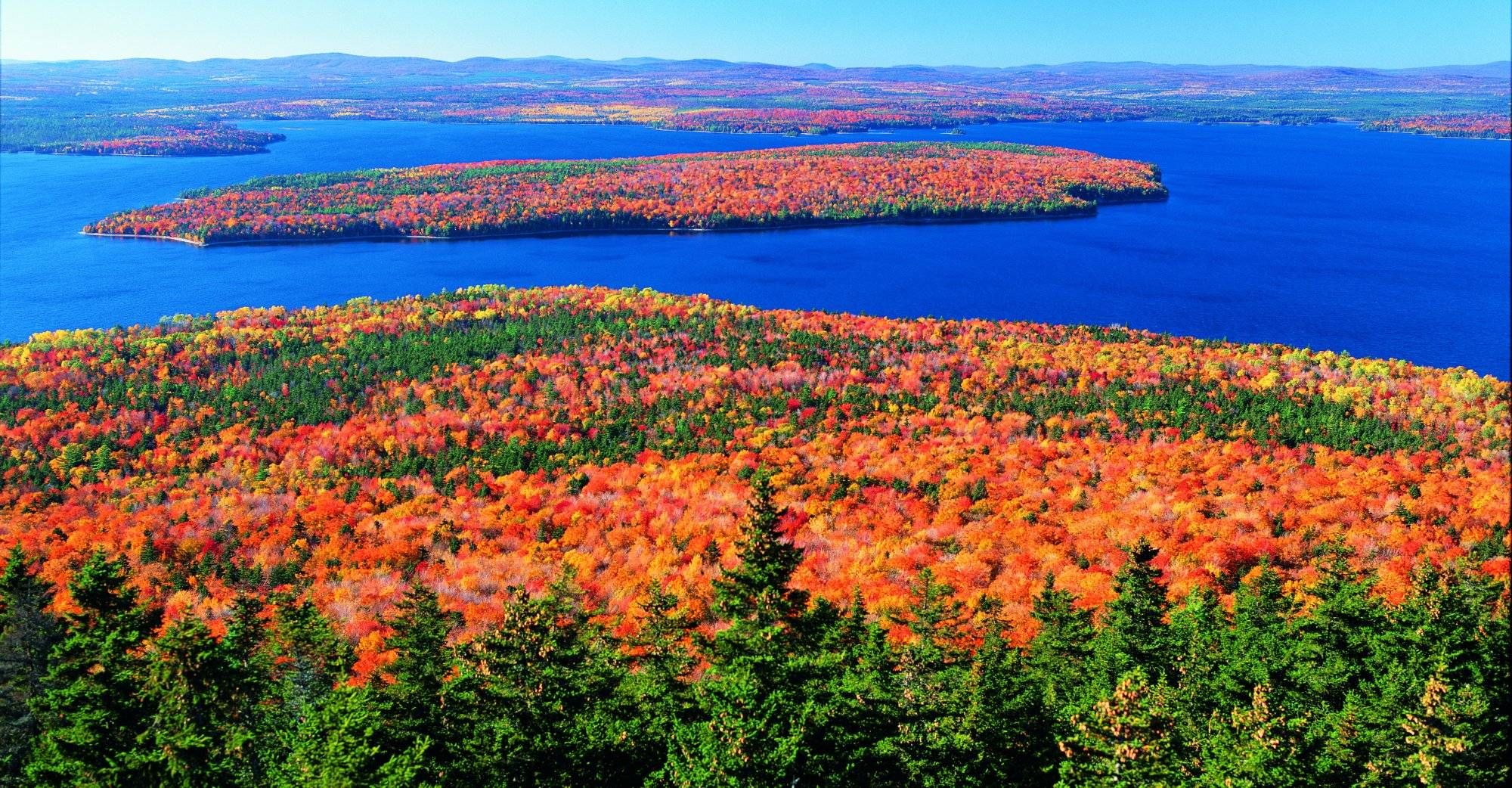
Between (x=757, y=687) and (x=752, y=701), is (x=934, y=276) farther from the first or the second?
(x=752, y=701)

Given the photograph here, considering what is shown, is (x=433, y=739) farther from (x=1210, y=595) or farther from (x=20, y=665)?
(x=1210, y=595)

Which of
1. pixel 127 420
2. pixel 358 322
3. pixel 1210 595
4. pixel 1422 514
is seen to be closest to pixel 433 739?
pixel 1210 595

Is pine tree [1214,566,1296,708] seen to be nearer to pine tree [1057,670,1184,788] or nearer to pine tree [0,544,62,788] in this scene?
pine tree [1057,670,1184,788]

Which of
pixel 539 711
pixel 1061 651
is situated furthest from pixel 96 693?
pixel 1061 651

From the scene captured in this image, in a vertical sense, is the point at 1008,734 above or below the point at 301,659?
below

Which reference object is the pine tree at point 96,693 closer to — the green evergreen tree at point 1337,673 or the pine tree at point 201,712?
the pine tree at point 201,712

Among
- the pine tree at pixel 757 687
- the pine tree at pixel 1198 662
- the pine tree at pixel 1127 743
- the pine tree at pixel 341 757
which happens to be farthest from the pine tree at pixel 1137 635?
the pine tree at pixel 341 757
